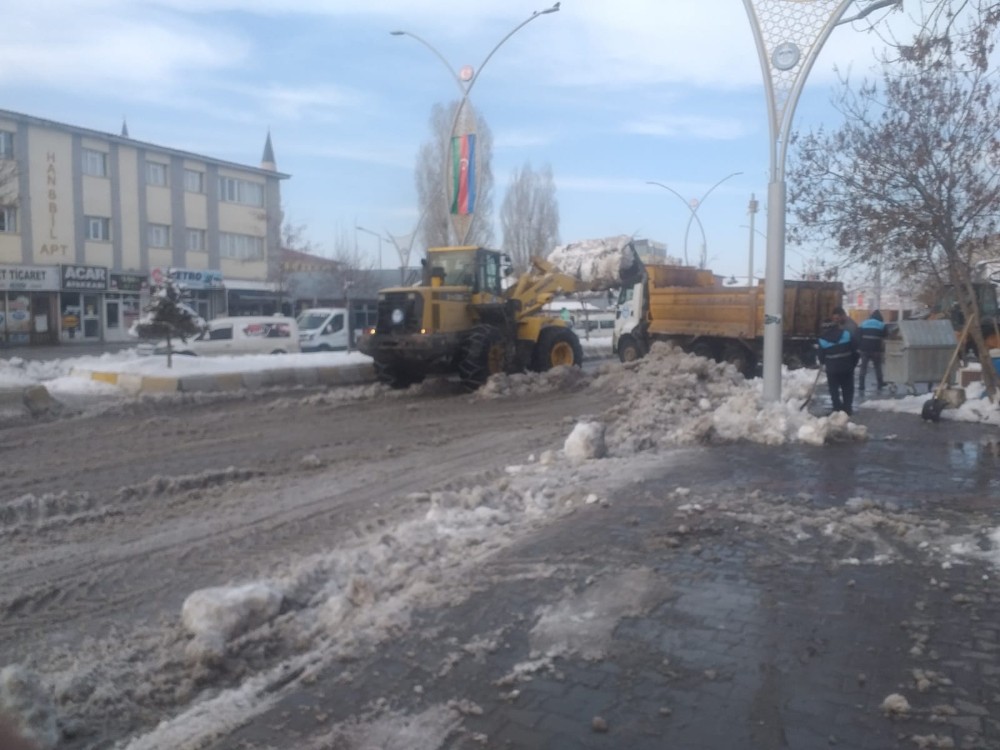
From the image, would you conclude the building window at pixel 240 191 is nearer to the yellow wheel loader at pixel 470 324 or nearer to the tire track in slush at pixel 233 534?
the yellow wheel loader at pixel 470 324

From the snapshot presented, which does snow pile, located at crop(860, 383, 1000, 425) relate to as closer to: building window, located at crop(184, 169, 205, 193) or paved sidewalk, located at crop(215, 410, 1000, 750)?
paved sidewalk, located at crop(215, 410, 1000, 750)

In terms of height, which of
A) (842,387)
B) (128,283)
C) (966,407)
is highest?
(128,283)

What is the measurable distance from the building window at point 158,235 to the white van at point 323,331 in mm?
20190

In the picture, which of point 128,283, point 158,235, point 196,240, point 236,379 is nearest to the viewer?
point 236,379

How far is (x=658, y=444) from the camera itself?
1192 cm

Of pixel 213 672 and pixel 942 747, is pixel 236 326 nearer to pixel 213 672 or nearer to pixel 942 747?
pixel 213 672

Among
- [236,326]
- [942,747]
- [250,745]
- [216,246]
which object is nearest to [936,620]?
[942,747]

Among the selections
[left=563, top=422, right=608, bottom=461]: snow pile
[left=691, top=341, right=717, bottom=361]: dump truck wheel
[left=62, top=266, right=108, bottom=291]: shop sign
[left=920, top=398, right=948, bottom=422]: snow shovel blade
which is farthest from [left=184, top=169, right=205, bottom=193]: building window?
[left=563, top=422, right=608, bottom=461]: snow pile

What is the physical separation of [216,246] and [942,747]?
2104 inches

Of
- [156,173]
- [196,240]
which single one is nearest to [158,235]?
[196,240]

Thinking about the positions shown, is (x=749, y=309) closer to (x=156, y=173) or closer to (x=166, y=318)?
(x=166, y=318)

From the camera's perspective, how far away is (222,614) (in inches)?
219

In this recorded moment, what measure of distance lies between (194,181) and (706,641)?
51.8 meters

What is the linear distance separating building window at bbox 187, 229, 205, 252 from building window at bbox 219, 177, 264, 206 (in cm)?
257
